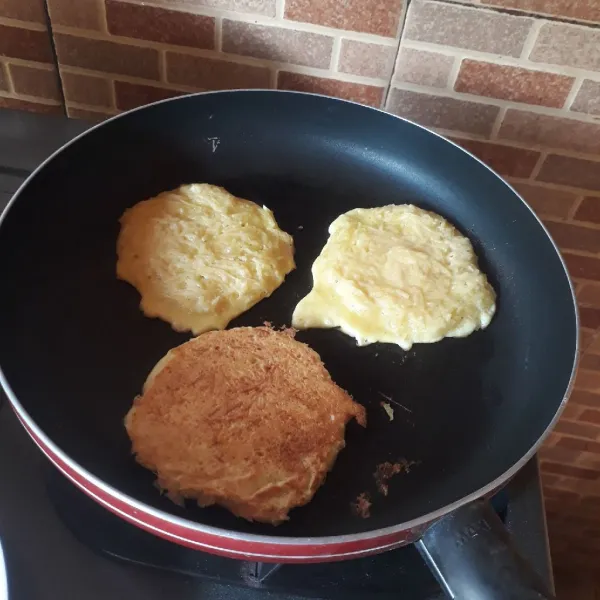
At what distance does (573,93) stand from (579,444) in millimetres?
863

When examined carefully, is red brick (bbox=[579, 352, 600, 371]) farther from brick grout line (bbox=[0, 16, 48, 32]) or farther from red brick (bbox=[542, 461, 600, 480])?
brick grout line (bbox=[0, 16, 48, 32])

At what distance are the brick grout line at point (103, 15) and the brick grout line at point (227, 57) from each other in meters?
0.02

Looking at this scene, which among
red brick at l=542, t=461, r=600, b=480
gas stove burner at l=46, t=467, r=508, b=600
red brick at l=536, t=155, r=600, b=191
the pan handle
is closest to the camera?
the pan handle

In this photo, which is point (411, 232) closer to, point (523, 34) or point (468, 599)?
point (523, 34)

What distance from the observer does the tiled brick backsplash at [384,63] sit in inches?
37.8

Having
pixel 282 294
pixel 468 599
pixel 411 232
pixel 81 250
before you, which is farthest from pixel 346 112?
pixel 468 599

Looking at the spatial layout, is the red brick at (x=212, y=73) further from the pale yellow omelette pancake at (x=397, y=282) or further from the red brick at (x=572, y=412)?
the red brick at (x=572, y=412)

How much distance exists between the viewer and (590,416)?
1.46 m

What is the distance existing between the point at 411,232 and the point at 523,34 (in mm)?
329

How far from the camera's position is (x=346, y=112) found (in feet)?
3.43

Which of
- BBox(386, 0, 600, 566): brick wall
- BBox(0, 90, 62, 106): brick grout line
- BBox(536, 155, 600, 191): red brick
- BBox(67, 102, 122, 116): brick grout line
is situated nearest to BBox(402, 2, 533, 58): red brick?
BBox(386, 0, 600, 566): brick wall

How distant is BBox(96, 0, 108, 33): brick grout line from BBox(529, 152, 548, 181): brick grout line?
0.74 m

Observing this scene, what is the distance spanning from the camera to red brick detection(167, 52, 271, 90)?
3.50ft


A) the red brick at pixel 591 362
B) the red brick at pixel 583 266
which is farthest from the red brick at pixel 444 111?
the red brick at pixel 591 362
